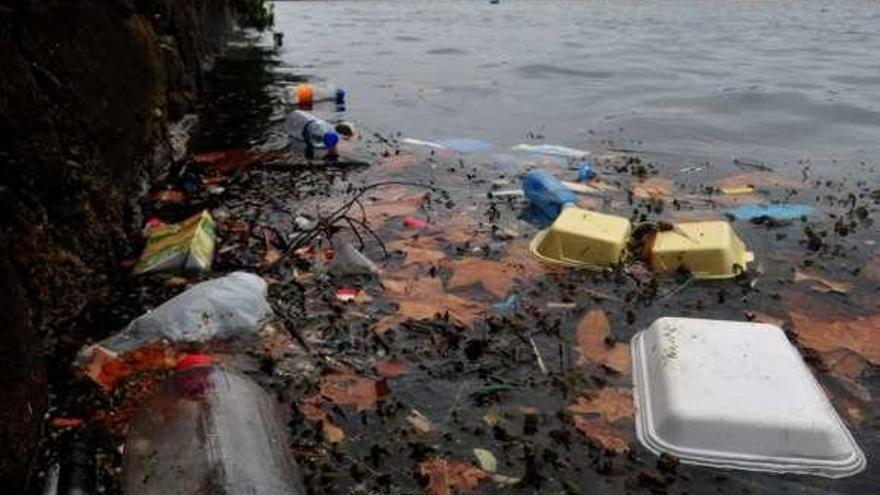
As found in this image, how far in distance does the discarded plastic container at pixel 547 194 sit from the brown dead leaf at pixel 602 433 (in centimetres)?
323

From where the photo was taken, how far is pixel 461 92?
14.6 m

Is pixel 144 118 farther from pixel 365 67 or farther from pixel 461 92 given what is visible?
pixel 365 67

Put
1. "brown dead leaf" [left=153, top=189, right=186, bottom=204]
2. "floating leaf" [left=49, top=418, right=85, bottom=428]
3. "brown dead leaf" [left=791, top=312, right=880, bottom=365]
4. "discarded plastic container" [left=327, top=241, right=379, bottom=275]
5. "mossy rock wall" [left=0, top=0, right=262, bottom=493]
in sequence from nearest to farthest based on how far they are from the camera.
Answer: "mossy rock wall" [left=0, top=0, right=262, bottom=493], "floating leaf" [left=49, top=418, right=85, bottom=428], "brown dead leaf" [left=791, top=312, right=880, bottom=365], "discarded plastic container" [left=327, top=241, right=379, bottom=275], "brown dead leaf" [left=153, top=189, right=186, bottom=204]

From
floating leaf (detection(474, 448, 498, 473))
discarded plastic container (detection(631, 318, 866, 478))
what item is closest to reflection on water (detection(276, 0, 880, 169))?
discarded plastic container (detection(631, 318, 866, 478))

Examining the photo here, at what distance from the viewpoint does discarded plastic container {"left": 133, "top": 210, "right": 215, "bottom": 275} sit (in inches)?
220

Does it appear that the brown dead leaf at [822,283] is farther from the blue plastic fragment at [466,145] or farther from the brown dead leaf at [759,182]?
the blue plastic fragment at [466,145]

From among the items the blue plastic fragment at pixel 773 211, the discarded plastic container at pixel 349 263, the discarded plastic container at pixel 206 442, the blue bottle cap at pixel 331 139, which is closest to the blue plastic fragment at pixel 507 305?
the discarded plastic container at pixel 349 263

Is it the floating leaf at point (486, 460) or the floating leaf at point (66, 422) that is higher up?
the floating leaf at point (486, 460)

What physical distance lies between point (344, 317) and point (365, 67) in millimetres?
14433

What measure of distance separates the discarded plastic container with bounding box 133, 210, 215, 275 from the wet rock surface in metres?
0.12

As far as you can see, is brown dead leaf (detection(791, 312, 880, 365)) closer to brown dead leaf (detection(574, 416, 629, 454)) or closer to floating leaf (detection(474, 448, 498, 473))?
brown dead leaf (detection(574, 416, 629, 454))

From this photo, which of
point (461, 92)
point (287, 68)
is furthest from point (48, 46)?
point (287, 68)

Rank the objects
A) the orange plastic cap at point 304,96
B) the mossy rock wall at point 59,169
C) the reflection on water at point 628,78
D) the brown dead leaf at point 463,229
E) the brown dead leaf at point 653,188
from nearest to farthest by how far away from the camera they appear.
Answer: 1. the mossy rock wall at point 59,169
2. the brown dead leaf at point 463,229
3. the brown dead leaf at point 653,188
4. the reflection on water at point 628,78
5. the orange plastic cap at point 304,96

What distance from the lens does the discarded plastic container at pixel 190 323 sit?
440cm
